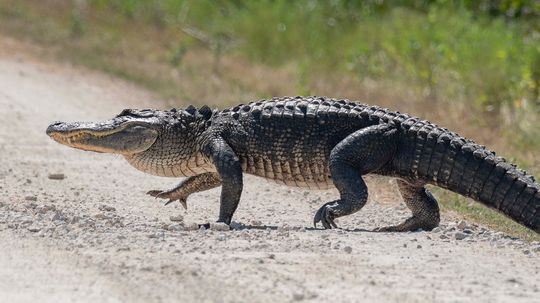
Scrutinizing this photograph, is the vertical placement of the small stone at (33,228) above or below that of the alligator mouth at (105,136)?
below

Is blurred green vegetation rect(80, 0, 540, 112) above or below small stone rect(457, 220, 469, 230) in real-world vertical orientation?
above

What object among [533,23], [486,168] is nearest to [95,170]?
[486,168]

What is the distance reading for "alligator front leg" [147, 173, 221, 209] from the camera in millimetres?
9453

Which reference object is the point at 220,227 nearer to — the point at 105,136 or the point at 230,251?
the point at 230,251

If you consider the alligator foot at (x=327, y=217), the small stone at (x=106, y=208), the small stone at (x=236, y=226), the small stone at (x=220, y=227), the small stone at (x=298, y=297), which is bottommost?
the small stone at (x=106, y=208)

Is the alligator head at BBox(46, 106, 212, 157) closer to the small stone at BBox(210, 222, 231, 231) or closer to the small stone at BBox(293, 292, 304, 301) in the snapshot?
the small stone at BBox(210, 222, 231, 231)

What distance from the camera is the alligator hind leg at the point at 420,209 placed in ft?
29.6

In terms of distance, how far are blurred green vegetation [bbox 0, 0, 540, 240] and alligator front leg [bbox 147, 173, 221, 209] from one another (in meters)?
4.48

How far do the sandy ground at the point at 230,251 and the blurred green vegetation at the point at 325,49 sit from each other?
4.30 meters

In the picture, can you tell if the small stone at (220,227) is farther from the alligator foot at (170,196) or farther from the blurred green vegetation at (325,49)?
the blurred green vegetation at (325,49)

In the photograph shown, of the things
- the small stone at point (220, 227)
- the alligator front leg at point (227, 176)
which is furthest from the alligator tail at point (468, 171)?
the small stone at point (220, 227)

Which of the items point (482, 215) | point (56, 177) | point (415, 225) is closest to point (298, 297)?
point (415, 225)

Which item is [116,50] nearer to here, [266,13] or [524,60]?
[266,13]

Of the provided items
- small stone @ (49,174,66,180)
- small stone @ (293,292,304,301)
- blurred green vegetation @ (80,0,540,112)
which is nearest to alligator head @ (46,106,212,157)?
small stone @ (49,174,66,180)
